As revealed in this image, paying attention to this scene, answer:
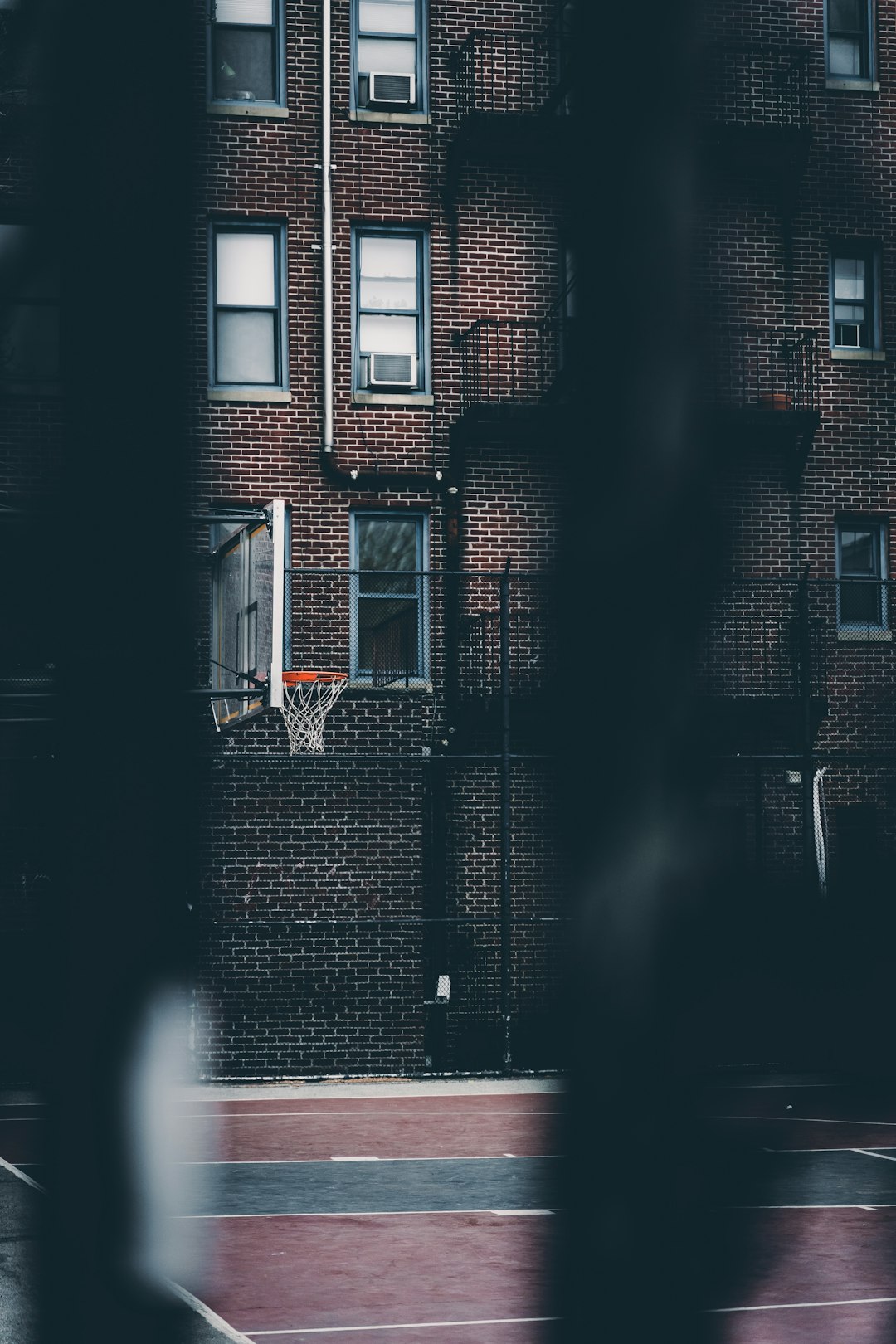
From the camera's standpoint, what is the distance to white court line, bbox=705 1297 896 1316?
0.90 meters

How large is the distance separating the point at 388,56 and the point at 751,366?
54.8 feet

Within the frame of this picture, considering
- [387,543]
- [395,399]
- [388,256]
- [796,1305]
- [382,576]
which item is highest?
[388,256]

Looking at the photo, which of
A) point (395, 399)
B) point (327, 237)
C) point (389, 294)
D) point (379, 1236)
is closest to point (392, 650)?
point (395, 399)

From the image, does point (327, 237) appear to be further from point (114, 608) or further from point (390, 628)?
point (114, 608)

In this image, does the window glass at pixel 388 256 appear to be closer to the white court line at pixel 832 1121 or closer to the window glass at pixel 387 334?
the window glass at pixel 387 334

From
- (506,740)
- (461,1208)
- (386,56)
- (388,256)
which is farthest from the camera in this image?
(388,256)

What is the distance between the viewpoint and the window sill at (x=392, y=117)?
16.6 meters

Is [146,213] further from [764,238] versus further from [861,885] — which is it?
[861,885]

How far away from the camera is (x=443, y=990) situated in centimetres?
1612

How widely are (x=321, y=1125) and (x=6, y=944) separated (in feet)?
41.8

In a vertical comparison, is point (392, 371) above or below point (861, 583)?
A: above

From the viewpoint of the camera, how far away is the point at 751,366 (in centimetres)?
93

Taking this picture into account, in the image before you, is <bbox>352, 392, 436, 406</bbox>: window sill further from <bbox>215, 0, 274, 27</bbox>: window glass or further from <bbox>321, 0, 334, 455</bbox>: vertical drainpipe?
<bbox>215, 0, 274, 27</bbox>: window glass

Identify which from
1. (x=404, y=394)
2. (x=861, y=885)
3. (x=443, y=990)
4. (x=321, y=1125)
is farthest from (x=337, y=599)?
(x=861, y=885)
